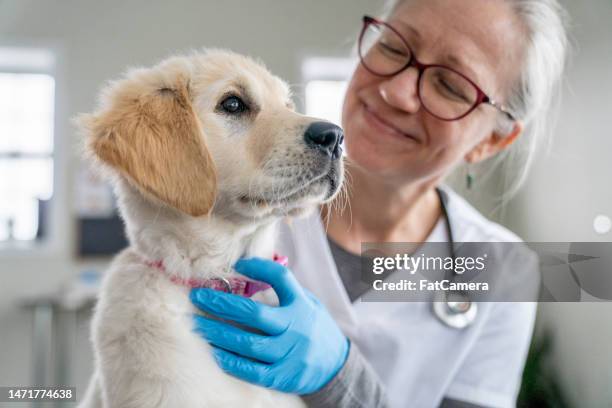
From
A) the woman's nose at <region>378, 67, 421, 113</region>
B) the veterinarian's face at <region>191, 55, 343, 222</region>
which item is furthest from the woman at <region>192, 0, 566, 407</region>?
the veterinarian's face at <region>191, 55, 343, 222</region>

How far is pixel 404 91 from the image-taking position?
85cm

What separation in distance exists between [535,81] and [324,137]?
1.70 ft

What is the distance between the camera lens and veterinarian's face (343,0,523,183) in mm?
850

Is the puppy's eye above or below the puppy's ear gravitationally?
above

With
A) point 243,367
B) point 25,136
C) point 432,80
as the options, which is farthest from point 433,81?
point 25,136

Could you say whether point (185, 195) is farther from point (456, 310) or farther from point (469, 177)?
point (469, 177)

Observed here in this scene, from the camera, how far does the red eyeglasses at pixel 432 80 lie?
86cm

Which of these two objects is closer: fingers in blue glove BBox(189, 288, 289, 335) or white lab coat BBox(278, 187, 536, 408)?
fingers in blue glove BBox(189, 288, 289, 335)

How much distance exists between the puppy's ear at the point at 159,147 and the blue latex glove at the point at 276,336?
0.14m

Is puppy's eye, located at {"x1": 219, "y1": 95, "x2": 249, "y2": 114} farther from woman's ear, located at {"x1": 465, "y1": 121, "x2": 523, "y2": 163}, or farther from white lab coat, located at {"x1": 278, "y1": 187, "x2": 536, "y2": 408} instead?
woman's ear, located at {"x1": 465, "y1": 121, "x2": 523, "y2": 163}

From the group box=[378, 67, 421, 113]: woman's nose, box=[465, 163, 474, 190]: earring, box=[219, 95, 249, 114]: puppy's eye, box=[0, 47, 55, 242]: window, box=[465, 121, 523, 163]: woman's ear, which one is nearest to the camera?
box=[219, 95, 249, 114]: puppy's eye

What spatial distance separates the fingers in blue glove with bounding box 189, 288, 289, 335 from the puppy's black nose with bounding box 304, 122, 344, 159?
0.23 metres

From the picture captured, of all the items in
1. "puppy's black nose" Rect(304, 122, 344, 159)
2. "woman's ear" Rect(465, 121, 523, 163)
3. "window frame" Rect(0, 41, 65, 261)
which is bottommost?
"window frame" Rect(0, 41, 65, 261)

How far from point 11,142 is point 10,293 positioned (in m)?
0.79
